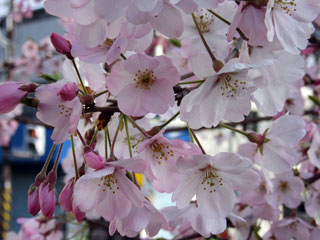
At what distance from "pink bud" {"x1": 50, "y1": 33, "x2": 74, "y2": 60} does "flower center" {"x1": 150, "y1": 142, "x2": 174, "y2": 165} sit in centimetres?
24

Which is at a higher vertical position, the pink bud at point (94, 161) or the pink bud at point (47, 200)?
the pink bud at point (94, 161)

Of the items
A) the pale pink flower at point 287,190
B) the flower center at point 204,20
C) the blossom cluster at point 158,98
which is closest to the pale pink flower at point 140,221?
the blossom cluster at point 158,98

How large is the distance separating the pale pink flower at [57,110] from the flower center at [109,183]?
0.11m

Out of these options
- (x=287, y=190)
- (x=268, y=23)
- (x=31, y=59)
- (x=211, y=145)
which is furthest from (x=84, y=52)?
(x=211, y=145)

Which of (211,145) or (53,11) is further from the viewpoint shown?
(211,145)

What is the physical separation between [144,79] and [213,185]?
0.25 meters

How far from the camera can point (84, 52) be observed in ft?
2.07

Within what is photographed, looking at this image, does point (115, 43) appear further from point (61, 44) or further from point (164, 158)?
point (164, 158)

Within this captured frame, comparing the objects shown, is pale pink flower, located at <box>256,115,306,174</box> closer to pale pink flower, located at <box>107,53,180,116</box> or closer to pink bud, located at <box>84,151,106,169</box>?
pale pink flower, located at <box>107,53,180,116</box>

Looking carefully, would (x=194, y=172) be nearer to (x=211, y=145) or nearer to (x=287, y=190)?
(x=287, y=190)

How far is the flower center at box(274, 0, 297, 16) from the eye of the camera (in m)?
0.65

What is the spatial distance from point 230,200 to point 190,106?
23cm

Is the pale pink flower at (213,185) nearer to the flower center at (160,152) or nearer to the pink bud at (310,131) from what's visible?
the flower center at (160,152)

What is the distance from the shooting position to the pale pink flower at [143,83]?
0.62 m
